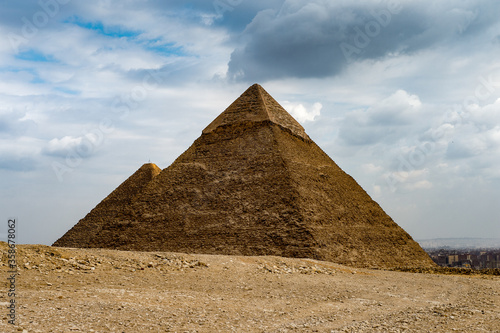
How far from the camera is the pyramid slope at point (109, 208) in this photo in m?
50.7

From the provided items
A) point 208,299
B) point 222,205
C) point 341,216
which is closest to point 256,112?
point 222,205

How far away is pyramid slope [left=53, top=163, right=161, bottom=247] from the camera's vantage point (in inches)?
1994

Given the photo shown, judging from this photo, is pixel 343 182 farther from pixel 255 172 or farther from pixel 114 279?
pixel 114 279

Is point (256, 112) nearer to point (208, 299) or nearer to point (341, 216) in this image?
point (341, 216)

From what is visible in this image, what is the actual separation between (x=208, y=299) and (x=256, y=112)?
2728cm

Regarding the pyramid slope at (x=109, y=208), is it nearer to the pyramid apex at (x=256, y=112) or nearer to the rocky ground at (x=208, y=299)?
the pyramid apex at (x=256, y=112)

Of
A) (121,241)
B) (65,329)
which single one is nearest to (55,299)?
(65,329)

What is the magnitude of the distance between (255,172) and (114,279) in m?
21.4

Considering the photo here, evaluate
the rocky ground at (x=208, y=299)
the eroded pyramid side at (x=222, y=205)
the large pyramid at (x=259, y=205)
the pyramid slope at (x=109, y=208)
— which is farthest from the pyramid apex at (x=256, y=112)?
the rocky ground at (x=208, y=299)

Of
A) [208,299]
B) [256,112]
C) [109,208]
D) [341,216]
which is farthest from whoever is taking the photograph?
[109,208]

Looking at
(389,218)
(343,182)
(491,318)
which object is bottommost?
(491,318)

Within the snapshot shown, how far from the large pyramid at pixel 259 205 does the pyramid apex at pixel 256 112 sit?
10 cm

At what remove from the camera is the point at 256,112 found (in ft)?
124

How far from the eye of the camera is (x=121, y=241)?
33219 mm
